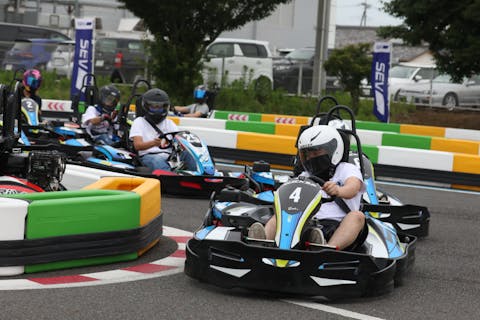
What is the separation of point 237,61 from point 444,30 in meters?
6.42

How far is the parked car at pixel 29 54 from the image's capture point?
29.0 m

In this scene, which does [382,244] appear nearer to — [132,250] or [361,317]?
[361,317]

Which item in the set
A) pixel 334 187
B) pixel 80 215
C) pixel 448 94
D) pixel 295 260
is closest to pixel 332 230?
pixel 334 187

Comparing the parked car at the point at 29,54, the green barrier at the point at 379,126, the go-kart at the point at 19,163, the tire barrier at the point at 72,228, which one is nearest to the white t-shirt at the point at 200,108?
the green barrier at the point at 379,126

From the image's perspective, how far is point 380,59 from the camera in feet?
75.5

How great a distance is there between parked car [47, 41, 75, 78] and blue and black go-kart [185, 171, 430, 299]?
72.9 feet

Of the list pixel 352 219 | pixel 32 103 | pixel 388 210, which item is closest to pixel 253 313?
pixel 352 219

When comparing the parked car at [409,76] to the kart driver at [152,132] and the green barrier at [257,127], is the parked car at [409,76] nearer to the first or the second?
the green barrier at [257,127]

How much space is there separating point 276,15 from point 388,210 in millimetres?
37382

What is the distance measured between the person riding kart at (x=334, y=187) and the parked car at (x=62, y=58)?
72.0ft

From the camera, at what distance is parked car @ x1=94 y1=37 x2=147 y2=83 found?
29562mm

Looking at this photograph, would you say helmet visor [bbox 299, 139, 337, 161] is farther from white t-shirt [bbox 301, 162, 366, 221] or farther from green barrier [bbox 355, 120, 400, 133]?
green barrier [bbox 355, 120, 400, 133]

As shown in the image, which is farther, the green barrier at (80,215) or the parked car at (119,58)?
the parked car at (119,58)

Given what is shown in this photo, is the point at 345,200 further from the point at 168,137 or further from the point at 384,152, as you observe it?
the point at 384,152
